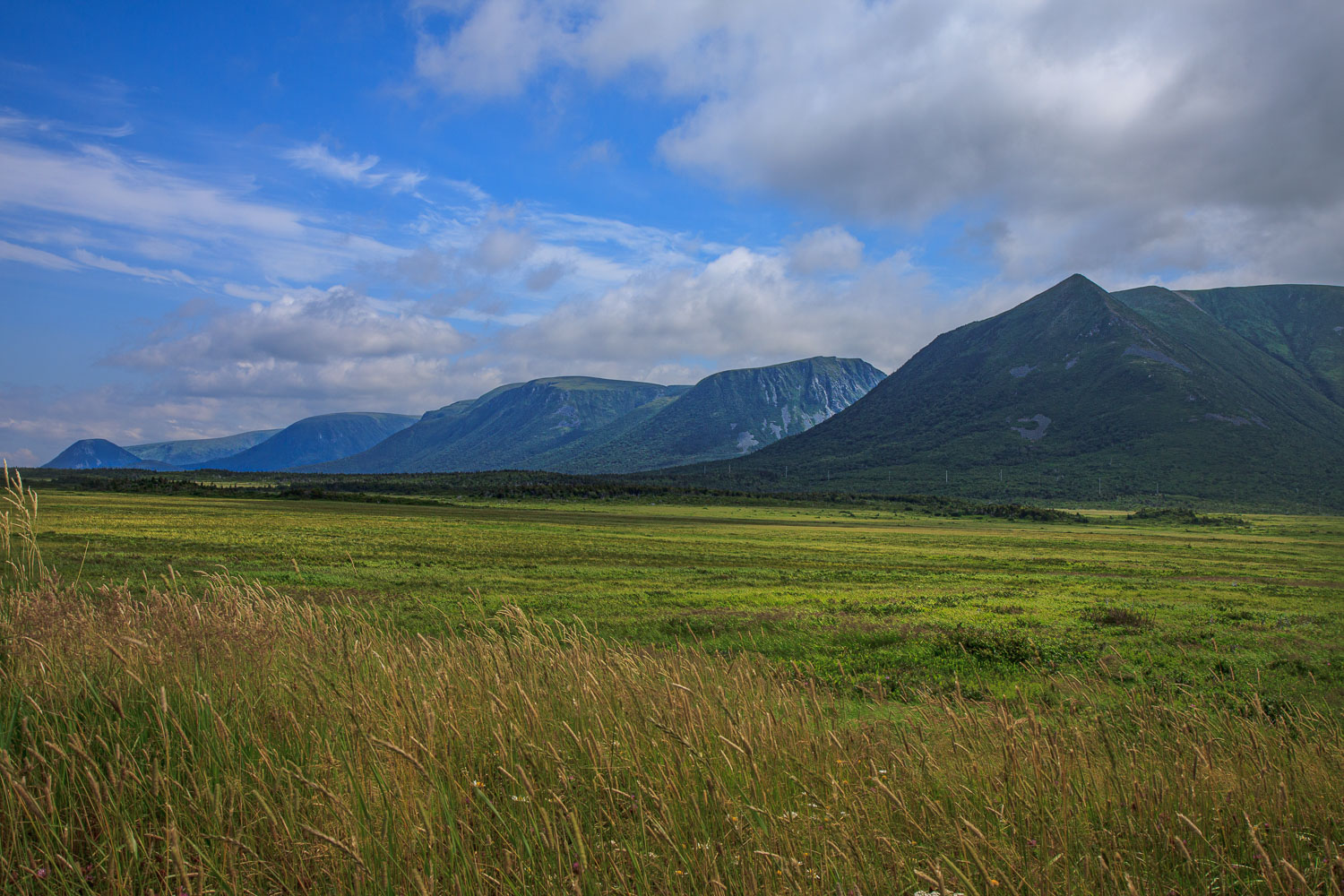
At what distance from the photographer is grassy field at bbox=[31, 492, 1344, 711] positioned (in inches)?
599

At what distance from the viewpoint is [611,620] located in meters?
18.6

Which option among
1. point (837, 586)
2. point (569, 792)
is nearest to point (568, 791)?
point (569, 792)

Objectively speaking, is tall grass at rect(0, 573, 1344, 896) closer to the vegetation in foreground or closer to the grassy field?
the vegetation in foreground

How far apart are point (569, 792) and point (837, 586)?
25805mm

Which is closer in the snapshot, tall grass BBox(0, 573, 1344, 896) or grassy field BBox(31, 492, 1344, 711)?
tall grass BBox(0, 573, 1344, 896)

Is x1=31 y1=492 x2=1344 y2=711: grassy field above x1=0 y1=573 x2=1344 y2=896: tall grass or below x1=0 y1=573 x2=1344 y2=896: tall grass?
below

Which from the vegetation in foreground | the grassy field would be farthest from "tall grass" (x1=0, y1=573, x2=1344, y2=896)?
the grassy field

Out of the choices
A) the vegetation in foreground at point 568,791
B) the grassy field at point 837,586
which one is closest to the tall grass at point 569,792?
the vegetation in foreground at point 568,791

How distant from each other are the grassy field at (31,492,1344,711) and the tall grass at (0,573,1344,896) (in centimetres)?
153

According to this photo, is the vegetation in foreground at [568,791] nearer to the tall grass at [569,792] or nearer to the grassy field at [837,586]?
the tall grass at [569,792]

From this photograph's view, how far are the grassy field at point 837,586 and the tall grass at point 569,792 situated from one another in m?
1.53

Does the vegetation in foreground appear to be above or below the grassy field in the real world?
above

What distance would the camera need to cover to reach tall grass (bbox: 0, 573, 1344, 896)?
345 cm

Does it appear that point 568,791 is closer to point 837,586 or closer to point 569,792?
point 569,792
